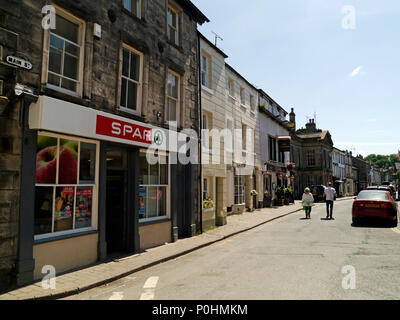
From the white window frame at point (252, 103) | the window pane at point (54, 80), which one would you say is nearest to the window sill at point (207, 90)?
the window pane at point (54, 80)

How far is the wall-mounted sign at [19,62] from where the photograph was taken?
19.1ft

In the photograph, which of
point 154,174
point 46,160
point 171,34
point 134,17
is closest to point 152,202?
point 154,174

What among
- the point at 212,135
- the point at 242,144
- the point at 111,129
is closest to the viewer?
the point at 111,129

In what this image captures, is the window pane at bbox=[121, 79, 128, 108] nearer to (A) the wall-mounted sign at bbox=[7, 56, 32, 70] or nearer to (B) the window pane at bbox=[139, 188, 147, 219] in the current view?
(B) the window pane at bbox=[139, 188, 147, 219]

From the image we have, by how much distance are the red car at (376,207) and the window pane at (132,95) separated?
10.8 m

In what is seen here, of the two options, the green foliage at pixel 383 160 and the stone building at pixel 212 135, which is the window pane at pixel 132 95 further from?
the green foliage at pixel 383 160

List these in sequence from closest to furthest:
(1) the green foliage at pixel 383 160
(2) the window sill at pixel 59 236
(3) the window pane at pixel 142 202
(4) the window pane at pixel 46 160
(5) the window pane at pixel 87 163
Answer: (2) the window sill at pixel 59 236, (4) the window pane at pixel 46 160, (5) the window pane at pixel 87 163, (3) the window pane at pixel 142 202, (1) the green foliage at pixel 383 160

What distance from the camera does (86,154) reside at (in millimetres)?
7711

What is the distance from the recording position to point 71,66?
7.49 m

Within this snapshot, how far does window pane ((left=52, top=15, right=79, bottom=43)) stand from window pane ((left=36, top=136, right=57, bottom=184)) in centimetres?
261

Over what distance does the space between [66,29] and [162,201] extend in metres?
6.06

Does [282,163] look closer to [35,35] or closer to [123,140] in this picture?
[123,140]

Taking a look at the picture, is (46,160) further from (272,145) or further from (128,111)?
(272,145)
